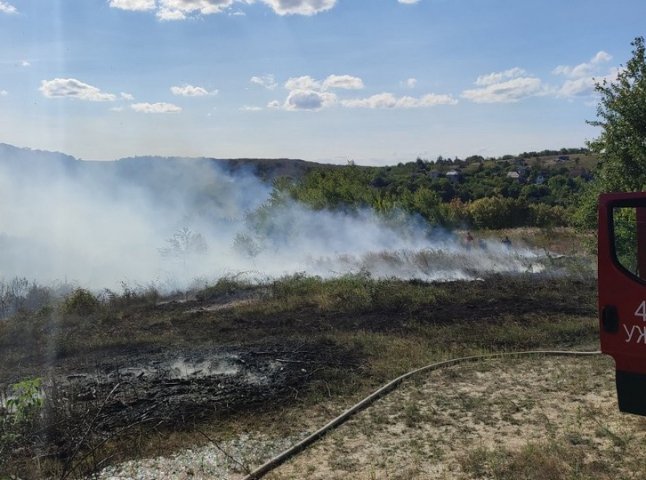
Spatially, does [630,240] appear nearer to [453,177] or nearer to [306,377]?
[306,377]

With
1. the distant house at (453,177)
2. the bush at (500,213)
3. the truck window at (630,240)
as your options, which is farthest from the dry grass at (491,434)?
the distant house at (453,177)

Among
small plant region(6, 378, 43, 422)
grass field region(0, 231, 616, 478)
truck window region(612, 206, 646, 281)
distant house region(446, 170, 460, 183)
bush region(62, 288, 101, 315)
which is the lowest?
bush region(62, 288, 101, 315)

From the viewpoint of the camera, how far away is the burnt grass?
21.9ft

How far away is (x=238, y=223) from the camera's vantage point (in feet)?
93.7

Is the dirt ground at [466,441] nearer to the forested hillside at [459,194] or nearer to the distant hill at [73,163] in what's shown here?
the forested hillside at [459,194]

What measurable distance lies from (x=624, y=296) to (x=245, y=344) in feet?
25.1

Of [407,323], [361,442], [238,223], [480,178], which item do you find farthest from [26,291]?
[480,178]

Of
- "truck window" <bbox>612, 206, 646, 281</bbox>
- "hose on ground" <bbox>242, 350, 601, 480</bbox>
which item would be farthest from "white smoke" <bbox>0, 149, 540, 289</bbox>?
"truck window" <bbox>612, 206, 646, 281</bbox>

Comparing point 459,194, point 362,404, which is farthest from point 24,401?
point 459,194

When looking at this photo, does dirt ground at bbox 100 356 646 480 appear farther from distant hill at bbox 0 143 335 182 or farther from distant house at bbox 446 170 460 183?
distant house at bbox 446 170 460 183

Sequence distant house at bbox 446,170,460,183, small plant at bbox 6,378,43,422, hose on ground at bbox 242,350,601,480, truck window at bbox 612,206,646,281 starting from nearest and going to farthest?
small plant at bbox 6,378,43,422, truck window at bbox 612,206,646,281, hose on ground at bbox 242,350,601,480, distant house at bbox 446,170,460,183

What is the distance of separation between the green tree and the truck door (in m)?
9.11

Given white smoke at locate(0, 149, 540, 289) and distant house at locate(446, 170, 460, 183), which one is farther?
distant house at locate(446, 170, 460, 183)

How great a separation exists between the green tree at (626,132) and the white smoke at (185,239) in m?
6.22
